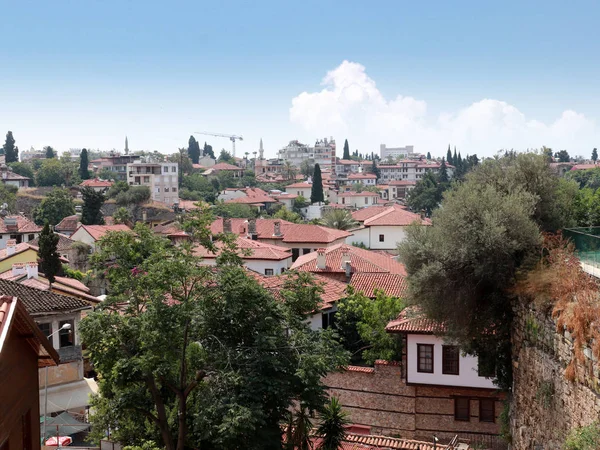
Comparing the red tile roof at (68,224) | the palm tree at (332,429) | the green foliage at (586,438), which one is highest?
the green foliage at (586,438)

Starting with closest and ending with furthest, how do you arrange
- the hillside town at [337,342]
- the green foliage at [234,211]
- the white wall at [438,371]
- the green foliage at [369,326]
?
1. the hillside town at [337,342]
2. the white wall at [438,371]
3. the green foliage at [369,326]
4. the green foliage at [234,211]

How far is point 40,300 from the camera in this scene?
21.2 metres

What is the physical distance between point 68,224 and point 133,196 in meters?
12.0

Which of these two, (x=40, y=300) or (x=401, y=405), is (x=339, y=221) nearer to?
(x=401, y=405)

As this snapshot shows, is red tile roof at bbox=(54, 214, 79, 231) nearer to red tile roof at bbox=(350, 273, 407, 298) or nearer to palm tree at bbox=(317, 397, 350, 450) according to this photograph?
red tile roof at bbox=(350, 273, 407, 298)

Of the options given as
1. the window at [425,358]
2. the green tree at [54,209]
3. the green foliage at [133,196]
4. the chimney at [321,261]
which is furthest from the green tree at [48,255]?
the green foliage at [133,196]

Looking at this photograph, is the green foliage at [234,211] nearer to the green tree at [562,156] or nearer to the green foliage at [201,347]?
the green foliage at [201,347]

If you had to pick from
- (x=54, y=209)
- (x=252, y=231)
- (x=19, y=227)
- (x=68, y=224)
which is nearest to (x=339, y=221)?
(x=252, y=231)

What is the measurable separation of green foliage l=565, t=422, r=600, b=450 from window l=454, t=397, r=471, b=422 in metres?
12.5

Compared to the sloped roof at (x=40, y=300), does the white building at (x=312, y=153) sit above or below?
above

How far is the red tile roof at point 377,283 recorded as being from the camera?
29031 mm

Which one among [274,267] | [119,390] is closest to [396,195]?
[274,267]

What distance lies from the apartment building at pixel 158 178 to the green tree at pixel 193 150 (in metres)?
74.0

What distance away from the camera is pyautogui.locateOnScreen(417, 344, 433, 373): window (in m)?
22.0
